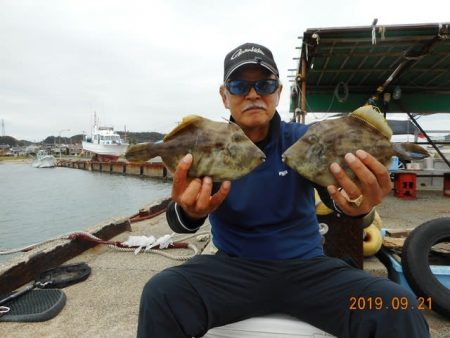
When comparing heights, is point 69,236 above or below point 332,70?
below

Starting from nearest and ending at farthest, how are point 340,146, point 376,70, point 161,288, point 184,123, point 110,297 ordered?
point 161,288 → point 340,146 → point 184,123 → point 110,297 → point 376,70

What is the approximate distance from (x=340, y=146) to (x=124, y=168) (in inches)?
1860

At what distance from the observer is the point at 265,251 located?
2.30 m

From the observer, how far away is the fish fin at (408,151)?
2.07 meters

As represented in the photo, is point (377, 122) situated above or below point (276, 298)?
above

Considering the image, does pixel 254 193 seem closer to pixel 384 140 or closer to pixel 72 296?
pixel 384 140

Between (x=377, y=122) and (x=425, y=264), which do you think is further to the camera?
(x=425, y=264)

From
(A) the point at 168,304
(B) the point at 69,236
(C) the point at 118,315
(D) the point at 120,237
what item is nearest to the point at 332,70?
(D) the point at 120,237

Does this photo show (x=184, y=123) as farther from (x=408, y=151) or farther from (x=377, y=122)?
(x=408, y=151)

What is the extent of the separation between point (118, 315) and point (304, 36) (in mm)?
5456

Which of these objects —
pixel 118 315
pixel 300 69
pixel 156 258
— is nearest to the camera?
pixel 118 315

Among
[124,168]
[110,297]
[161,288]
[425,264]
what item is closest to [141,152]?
[161,288]

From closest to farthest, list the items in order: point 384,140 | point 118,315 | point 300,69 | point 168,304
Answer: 1. point 168,304
2. point 384,140
3. point 118,315
4. point 300,69

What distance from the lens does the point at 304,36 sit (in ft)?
21.4
